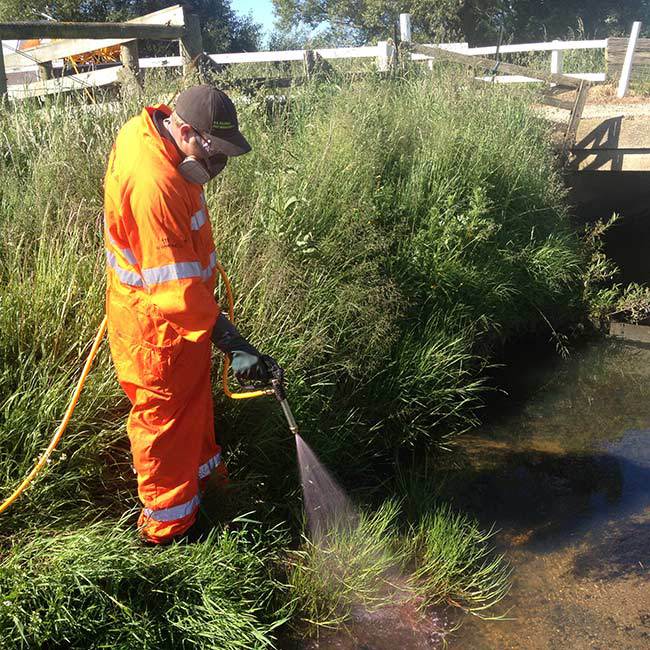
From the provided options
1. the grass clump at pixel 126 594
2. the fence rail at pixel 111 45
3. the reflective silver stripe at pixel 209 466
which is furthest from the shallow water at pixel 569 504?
the fence rail at pixel 111 45

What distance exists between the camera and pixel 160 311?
2.87 metres

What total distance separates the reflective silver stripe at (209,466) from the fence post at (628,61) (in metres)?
12.8

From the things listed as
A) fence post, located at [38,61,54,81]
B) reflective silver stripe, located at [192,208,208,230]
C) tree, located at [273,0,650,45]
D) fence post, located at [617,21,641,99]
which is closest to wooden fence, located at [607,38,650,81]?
fence post, located at [617,21,641,99]

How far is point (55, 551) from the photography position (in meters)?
2.97

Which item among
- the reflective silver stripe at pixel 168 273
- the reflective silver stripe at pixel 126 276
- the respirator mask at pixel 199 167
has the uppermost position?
the respirator mask at pixel 199 167

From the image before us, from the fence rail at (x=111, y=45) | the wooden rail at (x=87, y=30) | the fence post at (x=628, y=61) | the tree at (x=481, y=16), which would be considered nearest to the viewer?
the wooden rail at (x=87, y=30)

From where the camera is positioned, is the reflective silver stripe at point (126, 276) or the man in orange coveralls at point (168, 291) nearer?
the man in orange coveralls at point (168, 291)

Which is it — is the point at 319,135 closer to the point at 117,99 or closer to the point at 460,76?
the point at 117,99

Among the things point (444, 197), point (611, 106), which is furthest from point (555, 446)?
point (611, 106)

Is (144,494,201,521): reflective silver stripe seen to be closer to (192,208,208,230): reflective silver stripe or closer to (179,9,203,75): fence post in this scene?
(192,208,208,230): reflective silver stripe

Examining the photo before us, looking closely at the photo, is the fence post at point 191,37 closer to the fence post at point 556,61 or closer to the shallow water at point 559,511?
the shallow water at point 559,511

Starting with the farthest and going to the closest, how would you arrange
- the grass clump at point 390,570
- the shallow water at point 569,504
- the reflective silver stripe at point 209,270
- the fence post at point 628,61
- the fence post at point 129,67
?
the fence post at point 628,61, the fence post at point 129,67, the shallow water at point 569,504, the grass clump at point 390,570, the reflective silver stripe at point 209,270

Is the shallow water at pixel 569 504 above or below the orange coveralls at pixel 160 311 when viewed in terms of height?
below

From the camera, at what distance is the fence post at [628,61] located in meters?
13.4
